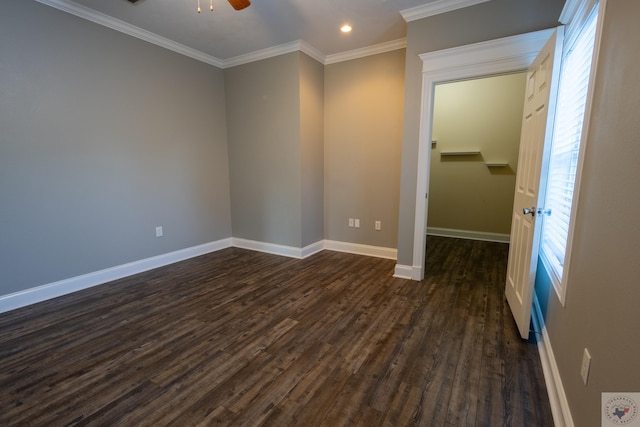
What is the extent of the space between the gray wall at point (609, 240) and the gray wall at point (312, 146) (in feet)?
9.73

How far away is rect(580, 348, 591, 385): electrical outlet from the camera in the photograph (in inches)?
45.5

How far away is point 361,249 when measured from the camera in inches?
163

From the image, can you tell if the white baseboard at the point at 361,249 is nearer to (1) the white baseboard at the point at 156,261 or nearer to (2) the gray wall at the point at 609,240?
(1) the white baseboard at the point at 156,261

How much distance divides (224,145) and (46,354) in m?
3.20

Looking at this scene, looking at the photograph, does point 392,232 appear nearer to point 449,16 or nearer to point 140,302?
point 449,16

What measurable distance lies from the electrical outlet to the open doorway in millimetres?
3999

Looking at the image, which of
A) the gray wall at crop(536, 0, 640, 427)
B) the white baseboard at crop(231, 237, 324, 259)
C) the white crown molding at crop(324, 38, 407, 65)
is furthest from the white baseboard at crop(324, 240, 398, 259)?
the white crown molding at crop(324, 38, 407, 65)

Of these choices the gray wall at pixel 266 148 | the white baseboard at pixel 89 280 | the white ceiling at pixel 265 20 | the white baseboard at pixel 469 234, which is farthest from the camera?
the white baseboard at pixel 469 234

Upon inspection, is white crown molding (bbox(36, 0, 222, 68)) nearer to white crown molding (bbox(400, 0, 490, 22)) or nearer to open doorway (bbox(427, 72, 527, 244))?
white crown molding (bbox(400, 0, 490, 22))

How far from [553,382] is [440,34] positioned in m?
3.00

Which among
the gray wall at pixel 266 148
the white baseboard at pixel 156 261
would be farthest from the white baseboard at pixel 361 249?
the gray wall at pixel 266 148

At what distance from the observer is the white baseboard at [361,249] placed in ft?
13.0

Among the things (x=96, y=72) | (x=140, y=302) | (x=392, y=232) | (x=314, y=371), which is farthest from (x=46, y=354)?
(x=392, y=232)

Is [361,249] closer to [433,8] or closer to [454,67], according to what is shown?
[454,67]
